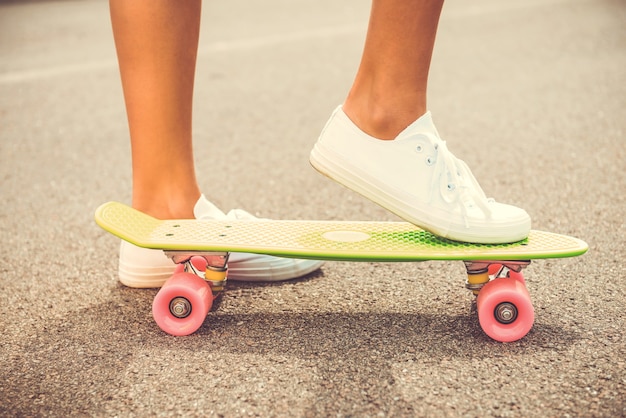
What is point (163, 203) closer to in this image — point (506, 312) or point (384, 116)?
point (384, 116)

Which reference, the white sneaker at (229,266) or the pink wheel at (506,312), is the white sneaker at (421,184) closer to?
the pink wheel at (506,312)

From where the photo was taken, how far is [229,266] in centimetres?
172

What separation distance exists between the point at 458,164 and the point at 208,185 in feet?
4.07

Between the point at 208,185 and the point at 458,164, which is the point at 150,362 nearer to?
the point at 458,164

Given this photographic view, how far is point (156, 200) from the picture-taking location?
1687mm

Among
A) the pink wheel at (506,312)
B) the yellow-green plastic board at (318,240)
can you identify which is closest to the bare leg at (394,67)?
the yellow-green plastic board at (318,240)

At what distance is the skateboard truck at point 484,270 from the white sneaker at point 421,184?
2.0 inches

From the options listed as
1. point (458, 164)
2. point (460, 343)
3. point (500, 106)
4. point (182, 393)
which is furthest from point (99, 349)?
point (500, 106)

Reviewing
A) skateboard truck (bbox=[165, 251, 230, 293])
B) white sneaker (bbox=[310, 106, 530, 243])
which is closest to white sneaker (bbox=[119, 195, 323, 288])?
skateboard truck (bbox=[165, 251, 230, 293])

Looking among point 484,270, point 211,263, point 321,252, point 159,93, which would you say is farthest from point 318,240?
point 159,93

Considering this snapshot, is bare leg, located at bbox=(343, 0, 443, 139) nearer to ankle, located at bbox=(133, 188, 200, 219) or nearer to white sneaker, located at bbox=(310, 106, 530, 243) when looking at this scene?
white sneaker, located at bbox=(310, 106, 530, 243)

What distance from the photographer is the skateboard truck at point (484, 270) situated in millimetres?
1428

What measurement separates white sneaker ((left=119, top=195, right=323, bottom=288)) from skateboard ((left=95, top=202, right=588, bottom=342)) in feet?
0.37

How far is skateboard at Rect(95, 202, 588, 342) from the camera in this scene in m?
1.41
